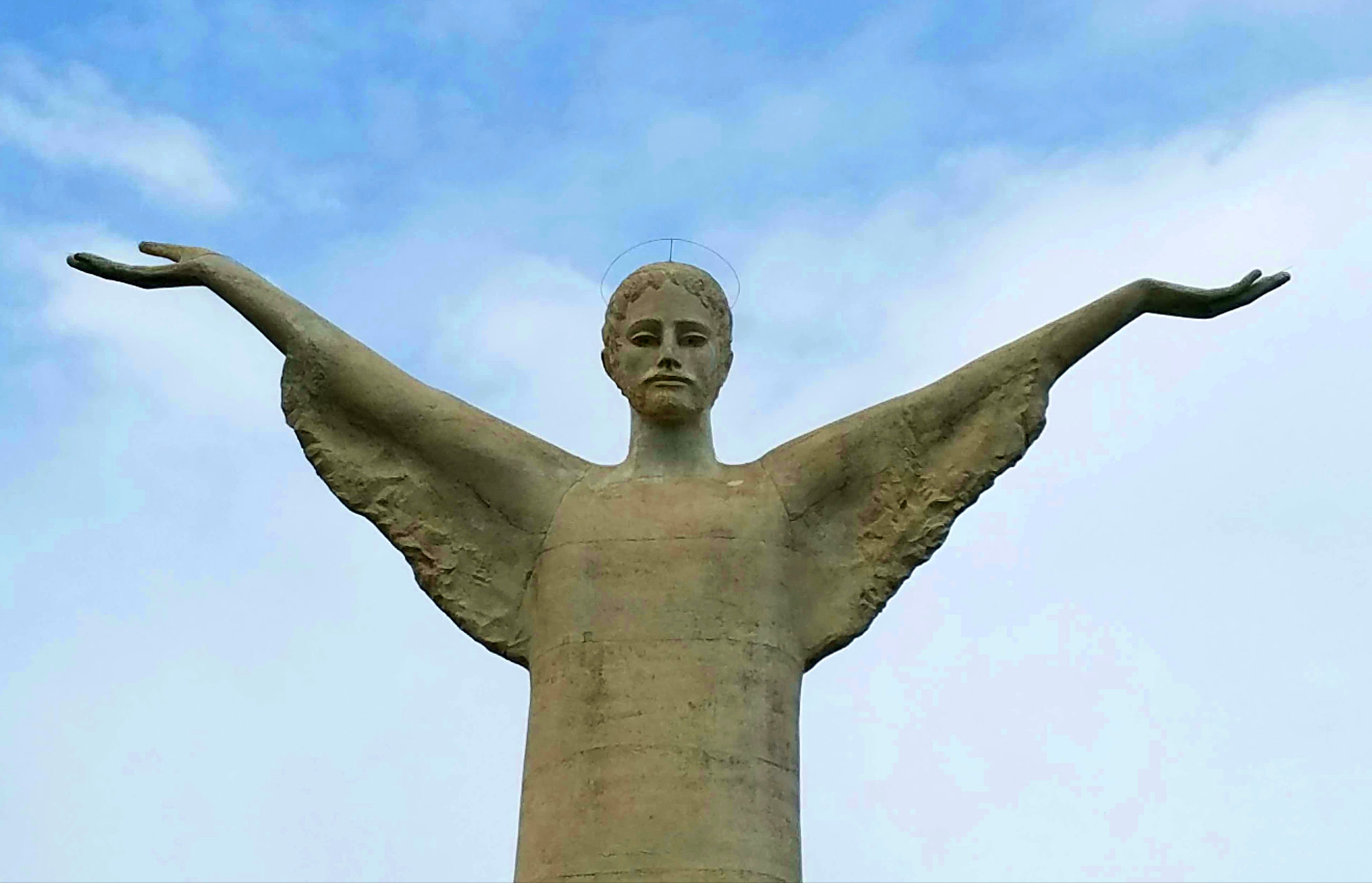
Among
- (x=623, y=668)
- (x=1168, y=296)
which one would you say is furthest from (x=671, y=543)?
(x=1168, y=296)

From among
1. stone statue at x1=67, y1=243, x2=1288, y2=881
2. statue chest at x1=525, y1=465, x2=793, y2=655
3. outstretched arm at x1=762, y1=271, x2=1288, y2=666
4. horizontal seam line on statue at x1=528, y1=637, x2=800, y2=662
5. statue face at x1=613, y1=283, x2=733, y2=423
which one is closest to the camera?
stone statue at x1=67, y1=243, x2=1288, y2=881

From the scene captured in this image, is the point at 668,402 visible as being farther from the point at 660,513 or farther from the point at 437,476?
the point at 437,476

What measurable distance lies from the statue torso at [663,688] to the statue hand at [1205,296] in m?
2.27

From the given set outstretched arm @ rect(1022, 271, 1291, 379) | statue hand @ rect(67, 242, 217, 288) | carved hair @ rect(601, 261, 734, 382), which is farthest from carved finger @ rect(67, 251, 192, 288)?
outstretched arm @ rect(1022, 271, 1291, 379)

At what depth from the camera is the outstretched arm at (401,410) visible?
11594 millimetres

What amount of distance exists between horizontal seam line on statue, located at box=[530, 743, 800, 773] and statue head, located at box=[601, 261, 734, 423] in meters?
1.89

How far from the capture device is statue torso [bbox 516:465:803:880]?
10.5m

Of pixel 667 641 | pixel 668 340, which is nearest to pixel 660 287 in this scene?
pixel 668 340

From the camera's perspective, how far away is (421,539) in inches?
460

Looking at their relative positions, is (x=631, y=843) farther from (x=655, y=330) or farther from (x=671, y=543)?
(x=655, y=330)

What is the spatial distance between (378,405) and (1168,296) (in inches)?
168

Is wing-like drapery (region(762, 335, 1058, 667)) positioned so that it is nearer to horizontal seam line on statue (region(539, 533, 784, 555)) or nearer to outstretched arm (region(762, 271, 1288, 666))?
outstretched arm (region(762, 271, 1288, 666))

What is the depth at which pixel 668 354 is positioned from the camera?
1147 cm

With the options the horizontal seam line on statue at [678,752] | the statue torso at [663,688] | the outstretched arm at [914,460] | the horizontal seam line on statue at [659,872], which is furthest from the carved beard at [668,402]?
the horizontal seam line on statue at [659,872]
